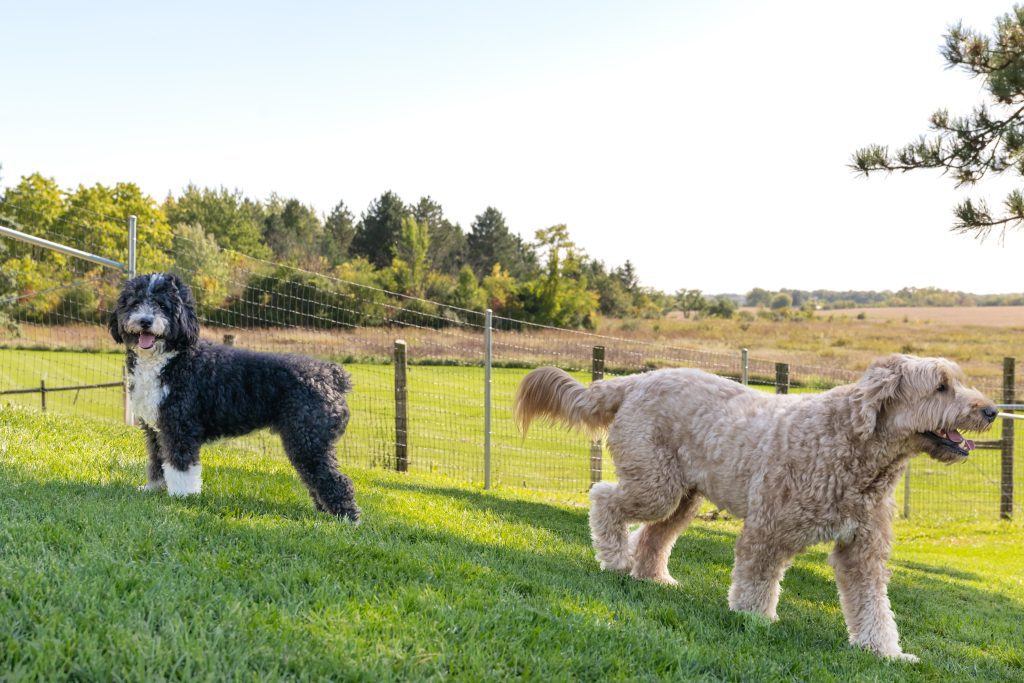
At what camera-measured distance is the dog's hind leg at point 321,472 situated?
17.2 ft

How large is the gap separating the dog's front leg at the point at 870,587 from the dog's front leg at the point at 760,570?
349 mm

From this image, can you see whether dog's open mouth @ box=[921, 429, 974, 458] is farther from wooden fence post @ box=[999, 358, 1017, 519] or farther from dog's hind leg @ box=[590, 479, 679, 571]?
wooden fence post @ box=[999, 358, 1017, 519]

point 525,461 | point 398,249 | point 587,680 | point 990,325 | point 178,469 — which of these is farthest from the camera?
point 398,249

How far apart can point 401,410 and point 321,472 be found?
550 centimetres

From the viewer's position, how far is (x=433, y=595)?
3.72m

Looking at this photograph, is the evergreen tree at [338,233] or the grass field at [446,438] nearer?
the grass field at [446,438]

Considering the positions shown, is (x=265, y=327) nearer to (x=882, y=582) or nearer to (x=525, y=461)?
(x=525, y=461)

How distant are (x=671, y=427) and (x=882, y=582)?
1.55 metres

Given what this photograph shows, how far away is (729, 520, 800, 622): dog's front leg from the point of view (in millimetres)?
4809

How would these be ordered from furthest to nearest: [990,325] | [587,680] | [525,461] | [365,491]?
[990,325] < [525,461] < [365,491] < [587,680]

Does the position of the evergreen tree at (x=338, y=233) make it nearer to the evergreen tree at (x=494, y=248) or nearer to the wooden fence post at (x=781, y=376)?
the evergreen tree at (x=494, y=248)

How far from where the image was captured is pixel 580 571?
5207mm

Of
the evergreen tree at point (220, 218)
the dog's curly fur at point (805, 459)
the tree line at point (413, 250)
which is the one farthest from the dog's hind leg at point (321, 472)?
the evergreen tree at point (220, 218)

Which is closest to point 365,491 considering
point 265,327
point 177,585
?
point 177,585
